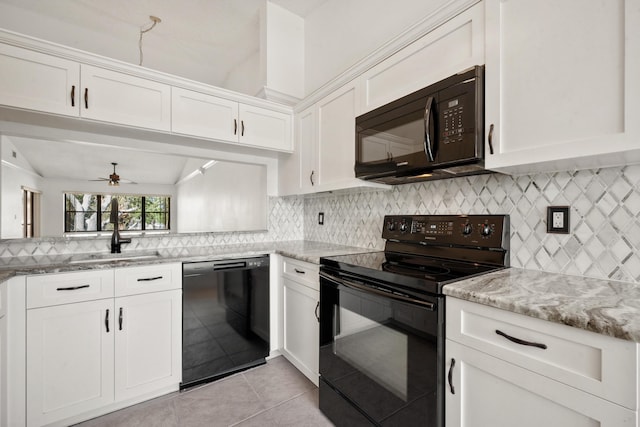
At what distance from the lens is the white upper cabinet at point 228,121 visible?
6.98 feet

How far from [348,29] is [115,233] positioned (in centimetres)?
251

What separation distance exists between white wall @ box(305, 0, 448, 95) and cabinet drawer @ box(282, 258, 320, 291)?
5.25ft

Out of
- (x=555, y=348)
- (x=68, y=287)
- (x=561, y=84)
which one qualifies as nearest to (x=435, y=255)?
(x=555, y=348)

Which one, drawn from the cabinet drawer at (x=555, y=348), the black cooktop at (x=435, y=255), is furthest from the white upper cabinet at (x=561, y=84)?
the cabinet drawer at (x=555, y=348)

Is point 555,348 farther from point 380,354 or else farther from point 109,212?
point 109,212

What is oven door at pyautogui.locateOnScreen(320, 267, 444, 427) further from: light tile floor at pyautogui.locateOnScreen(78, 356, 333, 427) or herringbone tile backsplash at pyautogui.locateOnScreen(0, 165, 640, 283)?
herringbone tile backsplash at pyautogui.locateOnScreen(0, 165, 640, 283)

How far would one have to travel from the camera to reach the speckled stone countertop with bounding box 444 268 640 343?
73cm

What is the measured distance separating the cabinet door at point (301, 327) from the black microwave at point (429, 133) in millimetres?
966

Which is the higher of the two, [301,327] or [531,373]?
[531,373]

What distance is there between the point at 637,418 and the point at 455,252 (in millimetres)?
944

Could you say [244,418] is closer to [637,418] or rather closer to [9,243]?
[637,418]

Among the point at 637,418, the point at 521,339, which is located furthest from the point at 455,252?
the point at 637,418

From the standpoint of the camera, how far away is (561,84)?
1040 millimetres

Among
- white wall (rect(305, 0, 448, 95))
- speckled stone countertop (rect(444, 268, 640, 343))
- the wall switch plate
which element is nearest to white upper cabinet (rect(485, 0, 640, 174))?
the wall switch plate
